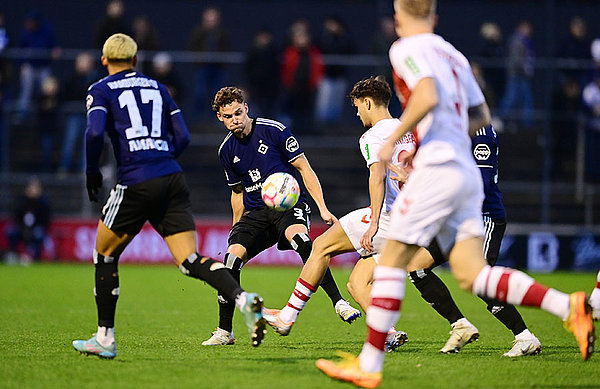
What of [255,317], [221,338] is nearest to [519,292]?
[255,317]

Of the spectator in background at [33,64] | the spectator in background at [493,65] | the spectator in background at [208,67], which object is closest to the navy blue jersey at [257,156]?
the spectator in background at [208,67]

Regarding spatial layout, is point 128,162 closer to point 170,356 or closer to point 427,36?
point 170,356

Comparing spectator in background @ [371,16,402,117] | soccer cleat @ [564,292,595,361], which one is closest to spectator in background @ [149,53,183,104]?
spectator in background @ [371,16,402,117]

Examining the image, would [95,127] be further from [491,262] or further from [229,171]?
[491,262]

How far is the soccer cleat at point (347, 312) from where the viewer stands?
26.7ft

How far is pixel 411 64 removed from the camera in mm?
5695

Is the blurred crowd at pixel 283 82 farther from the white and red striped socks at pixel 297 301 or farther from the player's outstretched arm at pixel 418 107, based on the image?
the player's outstretched arm at pixel 418 107

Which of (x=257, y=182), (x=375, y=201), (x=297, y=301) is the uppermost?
(x=375, y=201)

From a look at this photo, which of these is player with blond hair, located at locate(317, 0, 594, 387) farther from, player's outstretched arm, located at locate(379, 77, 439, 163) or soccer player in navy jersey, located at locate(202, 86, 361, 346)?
soccer player in navy jersey, located at locate(202, 86, 361, 346)

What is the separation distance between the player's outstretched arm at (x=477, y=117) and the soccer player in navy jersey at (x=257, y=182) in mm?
2541

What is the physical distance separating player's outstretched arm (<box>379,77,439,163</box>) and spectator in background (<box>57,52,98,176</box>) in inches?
590

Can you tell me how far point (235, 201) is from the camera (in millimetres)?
9141

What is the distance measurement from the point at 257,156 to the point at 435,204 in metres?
3.57

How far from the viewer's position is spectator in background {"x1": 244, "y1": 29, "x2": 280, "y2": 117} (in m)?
20.1
